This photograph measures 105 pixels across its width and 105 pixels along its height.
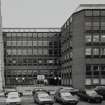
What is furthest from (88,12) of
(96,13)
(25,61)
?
(25,61)

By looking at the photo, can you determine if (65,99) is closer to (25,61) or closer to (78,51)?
(78,51)

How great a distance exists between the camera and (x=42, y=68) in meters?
105

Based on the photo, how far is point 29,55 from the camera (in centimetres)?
10331

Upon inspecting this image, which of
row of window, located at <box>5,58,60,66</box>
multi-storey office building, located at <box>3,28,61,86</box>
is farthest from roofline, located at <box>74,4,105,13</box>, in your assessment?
row of window, located at <box>5,58,60,66</box>

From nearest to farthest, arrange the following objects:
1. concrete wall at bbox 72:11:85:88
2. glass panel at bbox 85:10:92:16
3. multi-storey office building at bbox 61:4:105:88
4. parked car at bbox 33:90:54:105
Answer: parked car at bbox 33:90:54:105 < multi-storey office building at bbox 61:4:105:88 < glass panel at bbox 85:10:92:16 < concrete wall at bbox 72:11:85:88

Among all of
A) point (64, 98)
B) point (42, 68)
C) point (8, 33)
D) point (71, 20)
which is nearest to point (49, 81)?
point (42, 68)

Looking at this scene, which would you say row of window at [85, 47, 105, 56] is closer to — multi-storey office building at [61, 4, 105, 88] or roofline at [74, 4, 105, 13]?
multi-storey office building at [61, 4, 105, 88]

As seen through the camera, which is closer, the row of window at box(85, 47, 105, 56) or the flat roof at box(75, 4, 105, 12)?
the row of window at box(85, 47, 105, 56)

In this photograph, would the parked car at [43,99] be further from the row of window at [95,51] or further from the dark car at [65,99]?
the row of window at [95,51]

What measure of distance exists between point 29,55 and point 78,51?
102ft

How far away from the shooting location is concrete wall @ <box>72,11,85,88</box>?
2903 inches

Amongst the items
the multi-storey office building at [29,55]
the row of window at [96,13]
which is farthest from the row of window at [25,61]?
Answer: the row of window at [96,13]

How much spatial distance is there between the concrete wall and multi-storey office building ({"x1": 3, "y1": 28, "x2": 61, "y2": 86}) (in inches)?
1025

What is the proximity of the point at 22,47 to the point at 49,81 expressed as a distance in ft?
48.2
